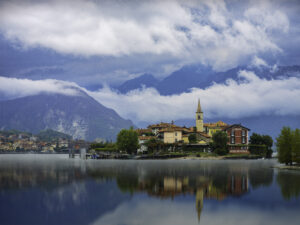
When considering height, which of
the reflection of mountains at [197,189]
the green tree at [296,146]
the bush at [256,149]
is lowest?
the reflection of mountains at [197,189]

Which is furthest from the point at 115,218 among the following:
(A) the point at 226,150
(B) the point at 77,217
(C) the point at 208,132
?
(C) the point at 208,132

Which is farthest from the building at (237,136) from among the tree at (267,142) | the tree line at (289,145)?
the tree line at (289,145)

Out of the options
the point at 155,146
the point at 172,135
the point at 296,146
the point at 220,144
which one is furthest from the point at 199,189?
the point at 172,135

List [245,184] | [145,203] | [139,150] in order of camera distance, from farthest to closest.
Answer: [139,150] → [245,184] → [145,203]

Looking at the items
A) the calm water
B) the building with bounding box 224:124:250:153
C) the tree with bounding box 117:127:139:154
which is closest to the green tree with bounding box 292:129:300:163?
the calm water

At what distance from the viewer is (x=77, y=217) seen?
26.5 metres

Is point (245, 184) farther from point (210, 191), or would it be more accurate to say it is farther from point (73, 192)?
point (73, 192)

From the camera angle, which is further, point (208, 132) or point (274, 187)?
point (208, 132)

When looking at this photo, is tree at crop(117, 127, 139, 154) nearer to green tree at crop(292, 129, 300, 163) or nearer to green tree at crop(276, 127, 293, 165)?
green tree at crop(276, 127, 293, 165)

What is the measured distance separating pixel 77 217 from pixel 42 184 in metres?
20.1

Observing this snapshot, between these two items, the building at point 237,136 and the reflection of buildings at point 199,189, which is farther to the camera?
the building at point 237,136

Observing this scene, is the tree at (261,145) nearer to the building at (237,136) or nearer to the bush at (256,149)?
the bush at (256,149)

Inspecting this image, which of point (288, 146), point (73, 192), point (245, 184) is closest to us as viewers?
point (73, 192)

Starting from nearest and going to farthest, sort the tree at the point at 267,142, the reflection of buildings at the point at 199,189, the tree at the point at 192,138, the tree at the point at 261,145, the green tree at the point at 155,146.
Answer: the reflection of buildings at the point at 199,189
the tree at the point at 192,138
the tree at the point at 261,145
the green tree at the point at 155,146
the tree at the point at 267,142
